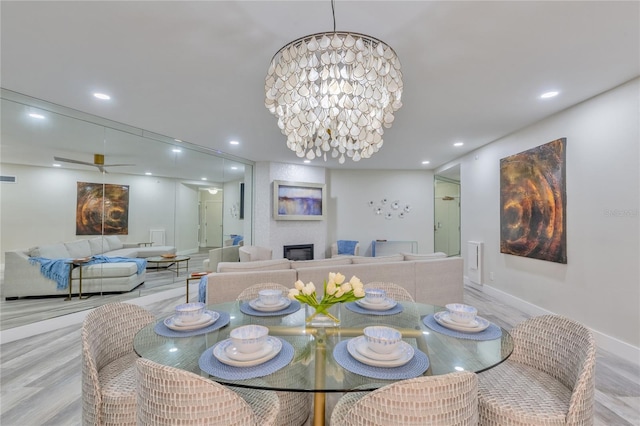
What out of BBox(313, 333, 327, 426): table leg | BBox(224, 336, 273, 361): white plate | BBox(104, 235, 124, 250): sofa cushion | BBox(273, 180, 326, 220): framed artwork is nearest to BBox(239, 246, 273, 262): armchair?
BBox(273, 180, 326, 220): framed artwork

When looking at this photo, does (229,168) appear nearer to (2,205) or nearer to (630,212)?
(2,205)

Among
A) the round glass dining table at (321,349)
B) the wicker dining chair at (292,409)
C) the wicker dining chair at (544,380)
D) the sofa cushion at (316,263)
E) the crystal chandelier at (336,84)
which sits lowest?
the wicker dining chair at (292,409)

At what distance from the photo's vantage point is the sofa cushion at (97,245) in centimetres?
397

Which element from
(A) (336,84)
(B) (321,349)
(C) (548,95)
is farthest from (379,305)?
(C) (548,95)

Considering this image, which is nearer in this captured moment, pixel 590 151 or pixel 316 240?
pixel 590 151

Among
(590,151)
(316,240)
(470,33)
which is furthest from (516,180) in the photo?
(316,240)

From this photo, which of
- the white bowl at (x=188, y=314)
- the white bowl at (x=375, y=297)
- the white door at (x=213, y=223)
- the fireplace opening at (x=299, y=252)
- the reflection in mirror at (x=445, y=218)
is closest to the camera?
the white bowl at (x=188, y=314)

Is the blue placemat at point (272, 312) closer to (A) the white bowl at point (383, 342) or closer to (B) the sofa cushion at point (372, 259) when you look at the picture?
(A) the white bowl at point (383, 342)

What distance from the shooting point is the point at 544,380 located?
1360 mm

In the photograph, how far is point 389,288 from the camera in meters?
2.27

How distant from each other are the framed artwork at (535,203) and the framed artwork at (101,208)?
5.76m

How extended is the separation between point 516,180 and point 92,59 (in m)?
4.99

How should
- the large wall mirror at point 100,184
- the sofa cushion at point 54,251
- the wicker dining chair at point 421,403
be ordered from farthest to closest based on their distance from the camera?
the sofa cushion at point 54,251, the large wall mirror at point 100,184, the wicker dining chair at point 421,403

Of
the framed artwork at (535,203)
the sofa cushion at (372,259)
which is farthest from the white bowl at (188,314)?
the framed artwork at (535,203)
